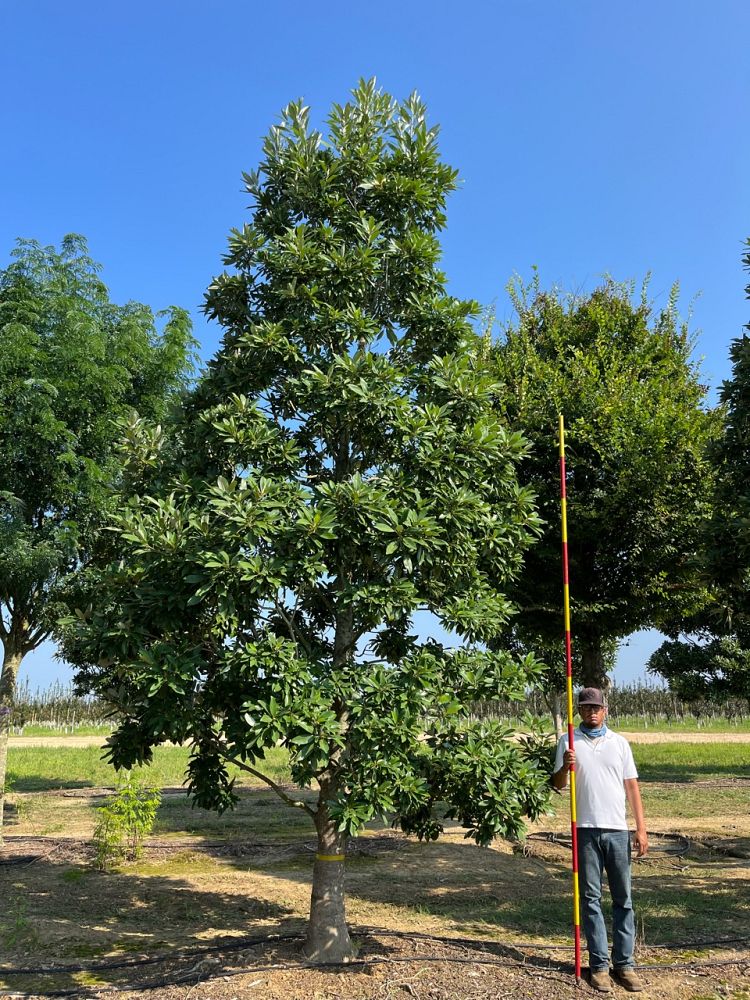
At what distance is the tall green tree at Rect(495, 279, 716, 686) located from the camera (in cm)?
1212

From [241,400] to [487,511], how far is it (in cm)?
252

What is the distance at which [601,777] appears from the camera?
6504 mm

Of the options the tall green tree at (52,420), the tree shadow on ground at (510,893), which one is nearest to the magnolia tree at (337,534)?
the tree shadow on ground at (510,893)

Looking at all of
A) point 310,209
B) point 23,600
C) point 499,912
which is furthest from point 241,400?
point 23,600

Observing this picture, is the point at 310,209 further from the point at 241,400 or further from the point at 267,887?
the point at 267,887

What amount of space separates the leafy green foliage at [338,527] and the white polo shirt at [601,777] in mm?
366

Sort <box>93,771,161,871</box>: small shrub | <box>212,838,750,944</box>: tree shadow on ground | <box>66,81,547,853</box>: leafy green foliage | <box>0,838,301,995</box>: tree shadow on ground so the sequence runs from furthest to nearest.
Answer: <box>93,771,161,871</box>: small shrub < <box>212,838,750,944</box>: tree shadow on ground < <box>0,838,301,995</box>: tree shadow on ground < <box>66,81,547,853</box>: leafy green foliage

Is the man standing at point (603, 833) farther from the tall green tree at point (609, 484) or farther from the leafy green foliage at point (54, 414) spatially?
the leafy green foliage at point (54, 414)

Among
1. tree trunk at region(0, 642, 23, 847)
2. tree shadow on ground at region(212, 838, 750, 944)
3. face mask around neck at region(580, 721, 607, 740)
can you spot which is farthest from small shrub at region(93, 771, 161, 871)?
face mask around neck at region(580, 721, 607, 740)

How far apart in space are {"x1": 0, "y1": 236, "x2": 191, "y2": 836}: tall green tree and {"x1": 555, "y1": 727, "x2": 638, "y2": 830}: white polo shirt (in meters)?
9.46

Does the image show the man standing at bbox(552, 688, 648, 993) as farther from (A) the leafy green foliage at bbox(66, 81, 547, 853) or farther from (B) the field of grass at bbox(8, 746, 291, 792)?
(B) the field of grass at bbox(8, 746, 291, 792)

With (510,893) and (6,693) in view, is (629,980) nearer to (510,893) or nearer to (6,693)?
(510,893)

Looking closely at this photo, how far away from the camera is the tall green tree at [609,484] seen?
12.1 m

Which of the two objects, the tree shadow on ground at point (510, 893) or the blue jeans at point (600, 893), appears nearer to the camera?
the blue jeans at point (600, 893)
